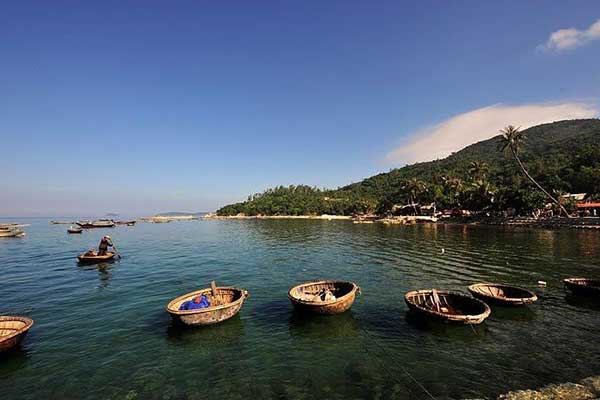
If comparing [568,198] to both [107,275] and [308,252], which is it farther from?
[107,275]

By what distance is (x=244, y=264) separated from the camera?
112 feet

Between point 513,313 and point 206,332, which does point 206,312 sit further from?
point 513,313

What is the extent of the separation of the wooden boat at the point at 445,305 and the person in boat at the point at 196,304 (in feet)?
35.3

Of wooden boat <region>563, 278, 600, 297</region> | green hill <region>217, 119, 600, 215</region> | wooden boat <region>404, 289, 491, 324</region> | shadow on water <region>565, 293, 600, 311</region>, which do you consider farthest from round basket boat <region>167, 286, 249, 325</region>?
green hill <region>217, 119, 600, 215</region>

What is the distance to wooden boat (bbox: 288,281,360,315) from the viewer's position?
635 inches

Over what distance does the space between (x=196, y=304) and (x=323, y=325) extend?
22.0 ft

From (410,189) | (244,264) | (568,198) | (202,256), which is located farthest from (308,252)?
(410,189)

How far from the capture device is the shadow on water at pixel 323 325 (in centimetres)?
1499

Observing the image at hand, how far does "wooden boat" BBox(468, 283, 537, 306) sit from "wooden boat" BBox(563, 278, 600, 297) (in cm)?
Answer: 430

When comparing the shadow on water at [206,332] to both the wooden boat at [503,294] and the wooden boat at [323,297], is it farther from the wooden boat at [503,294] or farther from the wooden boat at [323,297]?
the wooden boat at [503,294]

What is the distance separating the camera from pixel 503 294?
19.2 m

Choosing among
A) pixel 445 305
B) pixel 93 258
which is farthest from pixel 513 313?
pixel 93 258

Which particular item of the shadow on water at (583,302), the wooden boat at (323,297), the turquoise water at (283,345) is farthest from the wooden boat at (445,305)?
the shadow on water at (583,302)

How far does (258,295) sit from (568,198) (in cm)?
8925
